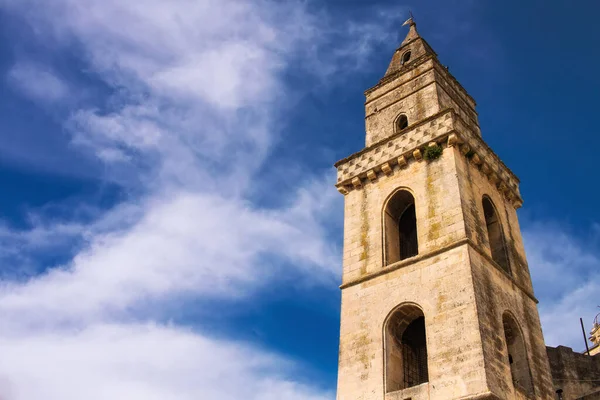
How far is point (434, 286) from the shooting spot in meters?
16.0

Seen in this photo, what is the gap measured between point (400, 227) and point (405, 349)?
15.9 feet

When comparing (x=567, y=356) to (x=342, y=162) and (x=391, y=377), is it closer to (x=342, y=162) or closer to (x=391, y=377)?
(x=391, y=377)

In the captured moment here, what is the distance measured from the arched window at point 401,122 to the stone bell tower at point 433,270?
0.13ft

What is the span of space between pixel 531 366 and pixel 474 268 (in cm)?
330

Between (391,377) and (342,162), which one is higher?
(342,162)

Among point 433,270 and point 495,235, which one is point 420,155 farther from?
point 433,270

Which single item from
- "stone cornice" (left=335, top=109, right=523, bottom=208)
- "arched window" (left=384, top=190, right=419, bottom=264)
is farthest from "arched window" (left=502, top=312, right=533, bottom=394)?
"stone cornice" (left=335, top=109, right=523, bottom=208)

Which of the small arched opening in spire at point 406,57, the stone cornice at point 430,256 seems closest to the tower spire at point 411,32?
the small arched opening in spire at point 406,57

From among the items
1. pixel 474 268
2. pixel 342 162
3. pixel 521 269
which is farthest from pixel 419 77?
pixel 474 268

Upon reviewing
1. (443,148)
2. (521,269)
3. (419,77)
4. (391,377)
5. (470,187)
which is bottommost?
(391,377)

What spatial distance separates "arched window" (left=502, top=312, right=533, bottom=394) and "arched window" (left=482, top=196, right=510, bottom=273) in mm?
2109

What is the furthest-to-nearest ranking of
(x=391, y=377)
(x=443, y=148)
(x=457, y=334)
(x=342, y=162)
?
(x=342, y=162) → (x=443, y=148) → (x=391, y=377) → (x=457, y=334)

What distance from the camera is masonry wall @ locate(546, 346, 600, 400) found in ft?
63.7

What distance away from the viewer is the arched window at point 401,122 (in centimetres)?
2233
